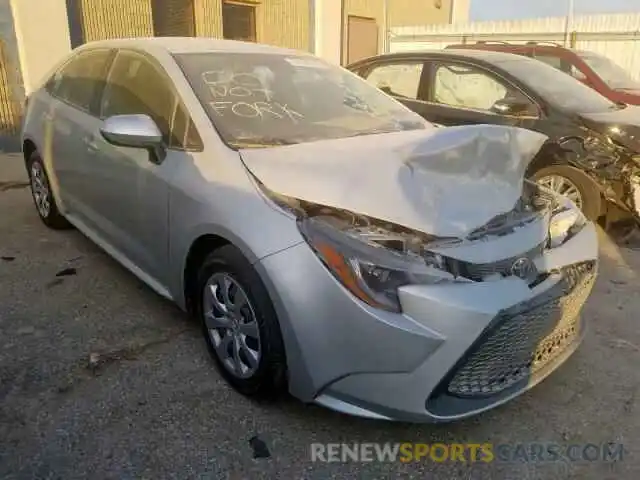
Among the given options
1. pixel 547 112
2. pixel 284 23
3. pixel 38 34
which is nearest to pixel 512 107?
pixel 547 112

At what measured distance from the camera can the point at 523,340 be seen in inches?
85.0

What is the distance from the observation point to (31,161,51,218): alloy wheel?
4.52m

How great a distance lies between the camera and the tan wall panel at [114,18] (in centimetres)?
991

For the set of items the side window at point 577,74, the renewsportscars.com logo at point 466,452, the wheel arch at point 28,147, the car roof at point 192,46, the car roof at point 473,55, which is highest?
the car roof at point 192,46

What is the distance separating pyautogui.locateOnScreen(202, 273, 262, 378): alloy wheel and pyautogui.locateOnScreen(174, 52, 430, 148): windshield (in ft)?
2.13

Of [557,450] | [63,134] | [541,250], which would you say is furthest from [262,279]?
[63,134]

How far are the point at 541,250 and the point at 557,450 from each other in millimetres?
816

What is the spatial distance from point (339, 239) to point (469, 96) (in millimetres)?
3929

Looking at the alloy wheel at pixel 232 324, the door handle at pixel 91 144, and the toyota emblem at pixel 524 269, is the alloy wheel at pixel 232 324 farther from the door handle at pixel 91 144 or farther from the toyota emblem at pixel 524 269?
the door handle at pixel 91 144

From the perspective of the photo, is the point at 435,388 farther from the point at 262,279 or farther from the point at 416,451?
the point at 262,279

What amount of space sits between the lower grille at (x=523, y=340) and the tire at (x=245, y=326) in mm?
703

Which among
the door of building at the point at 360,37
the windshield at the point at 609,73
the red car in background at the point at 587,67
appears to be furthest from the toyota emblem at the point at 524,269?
the door of building at the point at 360,37

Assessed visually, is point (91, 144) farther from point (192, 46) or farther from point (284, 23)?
point (284, 23)

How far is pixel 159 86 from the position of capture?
116 inches
